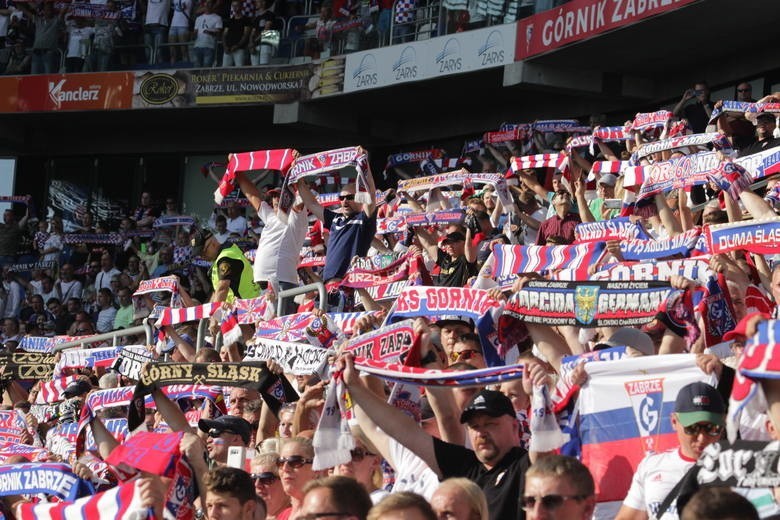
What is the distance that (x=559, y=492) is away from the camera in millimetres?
4434

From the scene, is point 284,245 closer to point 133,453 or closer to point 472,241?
point 472,241

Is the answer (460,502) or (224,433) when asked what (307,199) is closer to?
(224,433)

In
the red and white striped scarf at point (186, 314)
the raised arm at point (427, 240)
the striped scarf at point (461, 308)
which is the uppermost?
the raised arm at point (427, 240)

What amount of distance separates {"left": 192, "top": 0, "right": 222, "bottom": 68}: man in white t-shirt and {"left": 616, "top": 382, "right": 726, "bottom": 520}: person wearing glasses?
65.3ft

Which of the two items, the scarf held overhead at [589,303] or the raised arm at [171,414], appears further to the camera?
the raised arm at [171,414]

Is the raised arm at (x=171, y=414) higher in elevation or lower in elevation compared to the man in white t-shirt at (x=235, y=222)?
lower

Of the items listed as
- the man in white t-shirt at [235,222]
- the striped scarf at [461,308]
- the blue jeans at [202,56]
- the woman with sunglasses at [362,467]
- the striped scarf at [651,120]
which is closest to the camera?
the woman with sunglasses at [362,467]

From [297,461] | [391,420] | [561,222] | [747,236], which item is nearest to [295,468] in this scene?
[297,461]

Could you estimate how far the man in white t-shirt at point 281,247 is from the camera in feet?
38.6

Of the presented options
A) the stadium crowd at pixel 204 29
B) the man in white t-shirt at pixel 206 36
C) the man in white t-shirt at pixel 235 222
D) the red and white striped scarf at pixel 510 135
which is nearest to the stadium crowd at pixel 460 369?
the red and white striped scarf at pixel 510 135

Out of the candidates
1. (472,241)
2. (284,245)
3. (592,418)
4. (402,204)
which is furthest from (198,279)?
(592,418)

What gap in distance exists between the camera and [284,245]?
11820 millimetres

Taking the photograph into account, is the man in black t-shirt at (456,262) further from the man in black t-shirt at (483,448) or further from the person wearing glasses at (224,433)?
the man in black t-shirt at (483,448)

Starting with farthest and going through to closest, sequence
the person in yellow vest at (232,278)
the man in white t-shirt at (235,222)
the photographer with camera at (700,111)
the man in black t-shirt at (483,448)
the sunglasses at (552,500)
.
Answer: the man in white t-shirt at (235,222) → the photographer with camera at (700,111) → the person in yellow vest at (232,278) → the man in black t-shirt at (483,448) → the sunglasses at (552,500)
